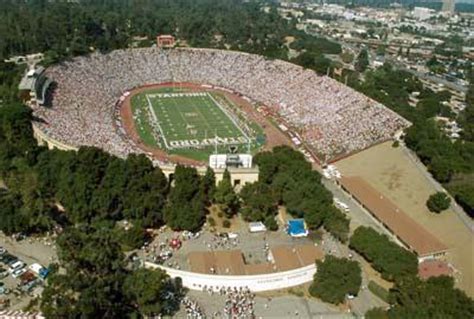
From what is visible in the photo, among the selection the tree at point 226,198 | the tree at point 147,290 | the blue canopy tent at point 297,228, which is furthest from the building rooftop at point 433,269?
the tree at point 147,290

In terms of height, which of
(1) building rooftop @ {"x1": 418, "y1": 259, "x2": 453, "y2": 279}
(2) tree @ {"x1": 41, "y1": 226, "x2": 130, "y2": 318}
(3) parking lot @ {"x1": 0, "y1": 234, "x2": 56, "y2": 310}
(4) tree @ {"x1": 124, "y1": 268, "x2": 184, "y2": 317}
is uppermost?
(2) tree @ {"x1": 41, "y1": 226, "x2": 130, "y2": 318}

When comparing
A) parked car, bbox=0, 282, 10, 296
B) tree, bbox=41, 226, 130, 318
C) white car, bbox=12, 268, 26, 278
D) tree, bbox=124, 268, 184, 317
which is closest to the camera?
tree, bbox=41, 226, 130, 318

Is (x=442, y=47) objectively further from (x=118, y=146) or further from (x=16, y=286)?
(x=16, y=286)

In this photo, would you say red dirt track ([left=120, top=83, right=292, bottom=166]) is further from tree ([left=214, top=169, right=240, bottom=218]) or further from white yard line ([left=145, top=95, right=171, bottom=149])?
tree ([left=214, top=169, right=240, bottom=218])

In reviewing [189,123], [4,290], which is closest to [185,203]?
[4,290]

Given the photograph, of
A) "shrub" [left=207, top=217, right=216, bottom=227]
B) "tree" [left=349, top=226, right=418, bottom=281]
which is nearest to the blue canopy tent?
"tree" [left=349, top=226, right=418, bottom=281]

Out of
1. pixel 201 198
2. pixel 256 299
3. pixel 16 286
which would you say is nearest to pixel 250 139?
pixel 201 198

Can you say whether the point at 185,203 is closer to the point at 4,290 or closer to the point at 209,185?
the point at 209,185
